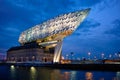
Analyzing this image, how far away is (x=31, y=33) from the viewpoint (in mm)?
141125

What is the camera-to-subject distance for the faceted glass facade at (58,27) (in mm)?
97613

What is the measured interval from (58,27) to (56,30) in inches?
77.7

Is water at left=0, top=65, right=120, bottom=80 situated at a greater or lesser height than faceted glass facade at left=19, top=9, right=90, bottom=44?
lesser

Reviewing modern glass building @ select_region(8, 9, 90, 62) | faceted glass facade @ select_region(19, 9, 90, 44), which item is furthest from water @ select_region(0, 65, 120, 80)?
modern glass building @ select_region(8, 9, 90, 62)

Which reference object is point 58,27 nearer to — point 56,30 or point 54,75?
point 56,30

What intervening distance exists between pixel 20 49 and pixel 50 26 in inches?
1446

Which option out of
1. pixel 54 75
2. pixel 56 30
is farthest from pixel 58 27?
pixel 54 75

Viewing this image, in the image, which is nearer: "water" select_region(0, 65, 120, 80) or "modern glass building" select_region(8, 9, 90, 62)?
"water" select_region(0, 65, 120, 80)

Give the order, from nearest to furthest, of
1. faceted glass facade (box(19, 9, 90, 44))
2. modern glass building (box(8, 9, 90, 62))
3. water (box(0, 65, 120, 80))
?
water (box(0, 65, 120, 80)), faceted glass facade (box(19, 9, 90, 44)), modern glass building (box(8, 9, 90, 62))

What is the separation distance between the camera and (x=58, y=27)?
10775 cm

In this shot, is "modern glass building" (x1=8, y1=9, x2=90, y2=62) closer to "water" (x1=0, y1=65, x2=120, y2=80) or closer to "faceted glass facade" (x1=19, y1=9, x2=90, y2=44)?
"faceted glass facade" (x1=19, y1=9, x2=90, y2=44)

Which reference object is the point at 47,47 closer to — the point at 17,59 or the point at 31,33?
the point at 31,33

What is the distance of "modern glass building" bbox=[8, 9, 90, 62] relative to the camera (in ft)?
322

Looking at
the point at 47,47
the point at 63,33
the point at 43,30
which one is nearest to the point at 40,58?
the point at 47,47
